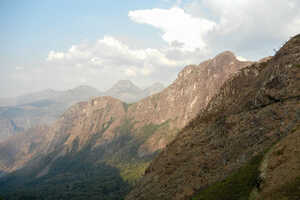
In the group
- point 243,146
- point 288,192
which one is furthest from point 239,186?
point 243,146

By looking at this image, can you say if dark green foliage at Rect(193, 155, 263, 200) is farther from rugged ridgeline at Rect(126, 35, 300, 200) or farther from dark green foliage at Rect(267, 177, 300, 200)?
dark green foliage at Rect(267, 177, 300, 200)

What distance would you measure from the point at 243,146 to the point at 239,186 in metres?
25.6

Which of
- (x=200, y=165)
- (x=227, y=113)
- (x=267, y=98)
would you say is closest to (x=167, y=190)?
(x=200, y=165)

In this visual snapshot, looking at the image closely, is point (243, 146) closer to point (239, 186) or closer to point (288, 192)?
point (239, 186)

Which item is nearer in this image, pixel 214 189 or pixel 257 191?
pixel 257 191

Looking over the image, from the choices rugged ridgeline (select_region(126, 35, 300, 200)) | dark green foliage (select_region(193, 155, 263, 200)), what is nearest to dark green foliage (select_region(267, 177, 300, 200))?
rugged ridgeline (select_region(126, 35, 300, 200))

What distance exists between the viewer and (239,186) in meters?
55.9

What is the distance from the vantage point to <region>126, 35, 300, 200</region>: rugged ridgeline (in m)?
46.6

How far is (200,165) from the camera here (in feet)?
301

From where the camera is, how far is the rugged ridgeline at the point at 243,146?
1834 inches

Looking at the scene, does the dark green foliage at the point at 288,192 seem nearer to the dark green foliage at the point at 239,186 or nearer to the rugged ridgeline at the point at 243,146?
the rugged ridgeline at the point at 243,146

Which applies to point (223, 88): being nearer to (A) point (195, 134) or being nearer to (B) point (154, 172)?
(A) point (195, 134)

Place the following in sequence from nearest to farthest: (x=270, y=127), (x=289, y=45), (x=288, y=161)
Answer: (x=288, y=161) → (x=270, y=127) → (x=289, y=45)

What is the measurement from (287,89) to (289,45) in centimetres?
3131
